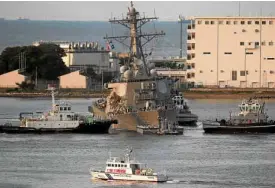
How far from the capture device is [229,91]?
394 ft

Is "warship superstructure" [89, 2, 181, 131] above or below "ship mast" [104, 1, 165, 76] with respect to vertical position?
below

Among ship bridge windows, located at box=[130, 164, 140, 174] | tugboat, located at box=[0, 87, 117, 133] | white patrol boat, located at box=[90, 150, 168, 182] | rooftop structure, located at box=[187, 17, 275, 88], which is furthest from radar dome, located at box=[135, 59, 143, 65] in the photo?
rooftop structure, located at box=[187, 17, 275, 88]

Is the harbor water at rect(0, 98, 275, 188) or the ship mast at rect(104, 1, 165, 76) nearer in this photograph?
the harbor water at rect(0, 98, 275, 188)

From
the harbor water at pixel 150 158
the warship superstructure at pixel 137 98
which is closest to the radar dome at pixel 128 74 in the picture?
the warship superstructure at pixel 137 98

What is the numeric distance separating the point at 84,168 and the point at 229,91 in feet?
198

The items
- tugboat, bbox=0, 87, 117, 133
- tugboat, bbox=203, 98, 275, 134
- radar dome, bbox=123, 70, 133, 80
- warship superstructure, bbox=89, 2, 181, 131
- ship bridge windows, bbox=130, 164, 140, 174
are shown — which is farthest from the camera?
radar dome, bbox=123, 70, 133, 80

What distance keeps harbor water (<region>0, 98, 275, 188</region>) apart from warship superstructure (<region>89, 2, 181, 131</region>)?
202 cm

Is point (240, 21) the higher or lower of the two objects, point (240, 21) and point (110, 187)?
the higher

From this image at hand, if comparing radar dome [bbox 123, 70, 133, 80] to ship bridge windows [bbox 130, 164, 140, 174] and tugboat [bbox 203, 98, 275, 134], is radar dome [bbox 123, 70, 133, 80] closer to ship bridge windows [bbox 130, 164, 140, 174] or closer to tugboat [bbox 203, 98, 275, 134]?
tugboat [bbox 203, 98, 275, 134]

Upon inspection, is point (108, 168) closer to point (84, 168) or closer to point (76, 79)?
point (84, 168)

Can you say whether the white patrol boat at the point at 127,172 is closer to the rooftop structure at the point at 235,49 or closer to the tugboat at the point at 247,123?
the tugboat at the point at 247,123

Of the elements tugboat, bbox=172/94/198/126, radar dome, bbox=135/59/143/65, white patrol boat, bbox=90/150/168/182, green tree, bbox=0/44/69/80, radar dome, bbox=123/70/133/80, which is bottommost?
white patrol boat, bbox=90/150/168/182

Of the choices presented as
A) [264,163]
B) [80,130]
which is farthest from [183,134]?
[264,163]

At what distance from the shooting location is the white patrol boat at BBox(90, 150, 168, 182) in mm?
55144
